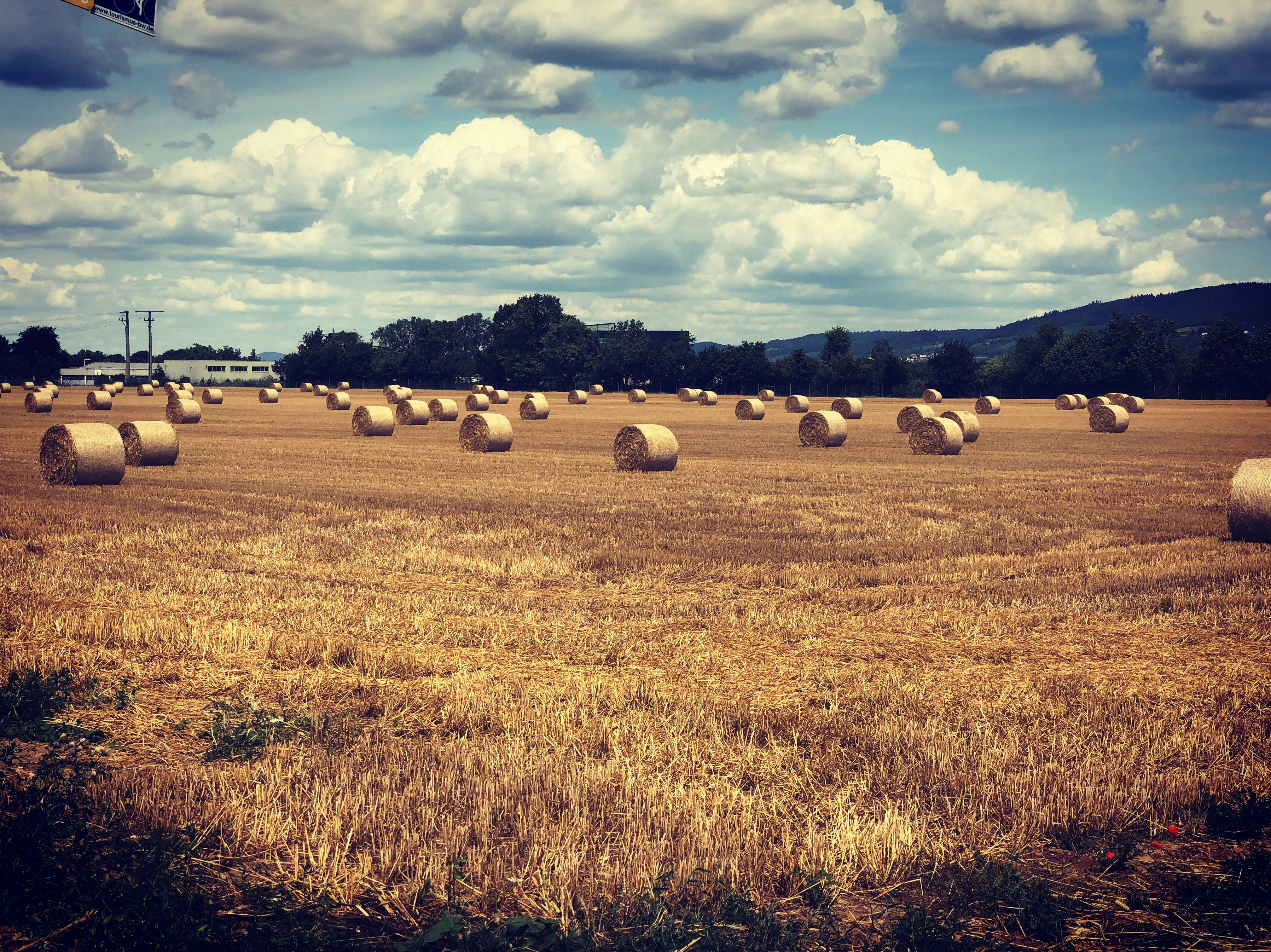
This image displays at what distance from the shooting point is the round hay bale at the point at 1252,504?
16828 mm

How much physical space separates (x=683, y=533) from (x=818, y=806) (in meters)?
10.6

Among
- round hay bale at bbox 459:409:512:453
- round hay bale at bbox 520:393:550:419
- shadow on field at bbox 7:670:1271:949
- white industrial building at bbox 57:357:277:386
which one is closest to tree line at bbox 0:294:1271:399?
white industrial building at bbox 57:357:277:386

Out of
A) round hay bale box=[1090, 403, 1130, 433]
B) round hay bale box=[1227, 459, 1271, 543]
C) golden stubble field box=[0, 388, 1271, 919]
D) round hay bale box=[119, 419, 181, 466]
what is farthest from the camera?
round hay bale box=[1090, 403, 1130, 433]

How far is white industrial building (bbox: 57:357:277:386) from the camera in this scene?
171000mm

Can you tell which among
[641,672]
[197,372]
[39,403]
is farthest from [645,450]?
[197,372]

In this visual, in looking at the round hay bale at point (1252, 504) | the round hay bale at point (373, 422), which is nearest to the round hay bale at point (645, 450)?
the round hay bale at point (1252, 504)

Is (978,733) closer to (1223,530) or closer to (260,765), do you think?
(260,765)

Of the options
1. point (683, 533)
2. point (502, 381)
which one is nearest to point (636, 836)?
point (683, 533)

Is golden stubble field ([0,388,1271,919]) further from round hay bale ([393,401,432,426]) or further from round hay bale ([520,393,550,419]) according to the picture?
round hay bale ([520,393,550,419])

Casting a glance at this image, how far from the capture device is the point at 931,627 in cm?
1106

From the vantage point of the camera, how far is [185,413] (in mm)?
49500

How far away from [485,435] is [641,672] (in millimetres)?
25782

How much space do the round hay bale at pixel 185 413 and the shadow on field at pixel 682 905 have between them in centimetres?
4652

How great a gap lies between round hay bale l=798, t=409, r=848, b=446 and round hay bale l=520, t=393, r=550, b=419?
73.6 ft
